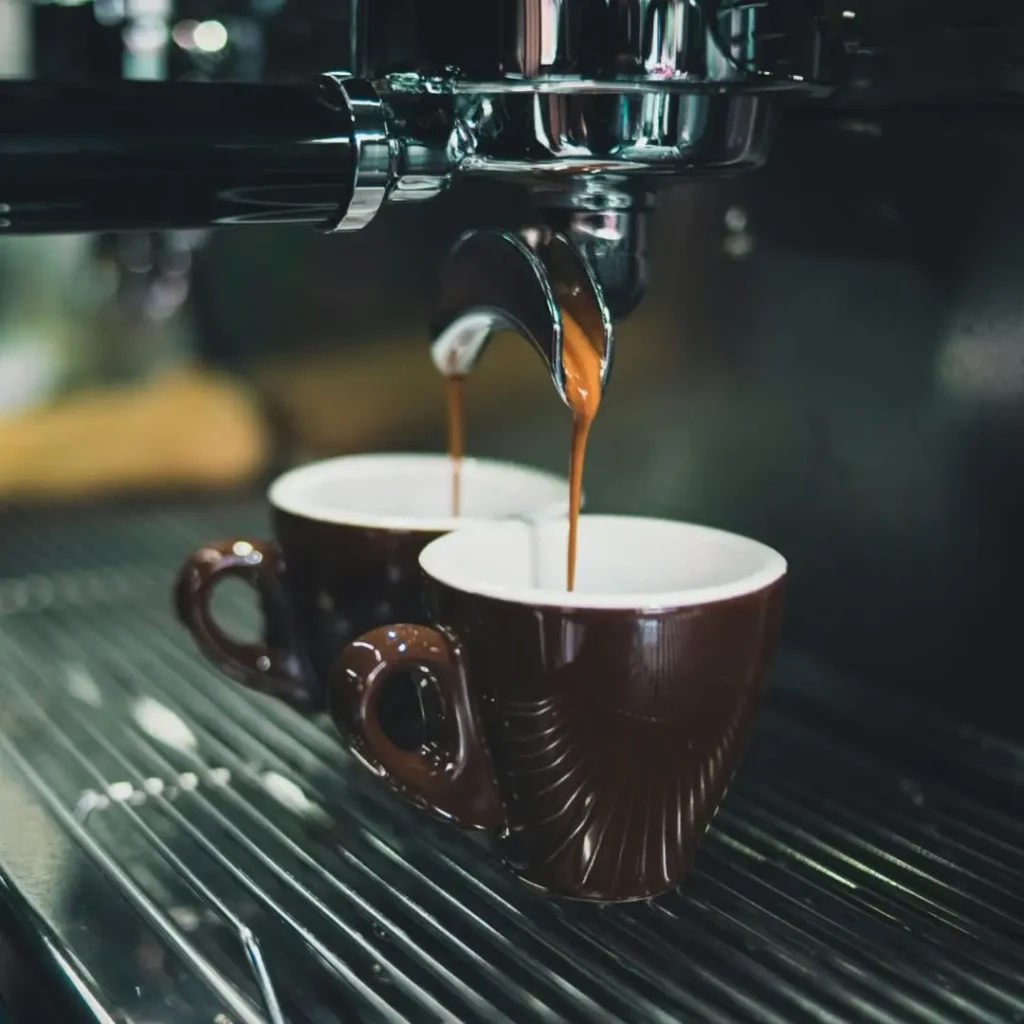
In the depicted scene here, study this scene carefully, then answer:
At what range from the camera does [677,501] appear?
1.79 ft

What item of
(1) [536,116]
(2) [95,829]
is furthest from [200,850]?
(1) [536,116]

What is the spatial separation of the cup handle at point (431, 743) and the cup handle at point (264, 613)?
112 mm

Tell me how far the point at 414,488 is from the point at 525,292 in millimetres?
171

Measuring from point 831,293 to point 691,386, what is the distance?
0.08m

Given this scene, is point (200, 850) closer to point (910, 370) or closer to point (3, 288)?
point (910, 370)

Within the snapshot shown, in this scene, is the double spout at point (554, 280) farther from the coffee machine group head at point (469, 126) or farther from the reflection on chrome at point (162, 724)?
A: the reflection on chrome at point (162, 724)

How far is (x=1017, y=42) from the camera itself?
1.20 ft

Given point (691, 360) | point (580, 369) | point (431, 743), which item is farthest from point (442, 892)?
point (691, 360)

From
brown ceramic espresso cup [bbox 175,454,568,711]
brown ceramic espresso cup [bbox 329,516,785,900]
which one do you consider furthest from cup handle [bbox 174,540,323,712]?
brown ceramic espresso cup [bbox 329,516,785,900]

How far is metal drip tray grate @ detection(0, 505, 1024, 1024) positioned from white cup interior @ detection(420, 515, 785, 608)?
0.24ft

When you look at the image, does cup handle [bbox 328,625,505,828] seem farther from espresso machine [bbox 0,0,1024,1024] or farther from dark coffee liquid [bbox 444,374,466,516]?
dark coffee liquid [bbox 444,374,466,516]

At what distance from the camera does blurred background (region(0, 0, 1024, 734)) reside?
43 centimetres

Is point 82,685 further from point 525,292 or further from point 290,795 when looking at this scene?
point 525,292

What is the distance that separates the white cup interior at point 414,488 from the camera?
487mm
